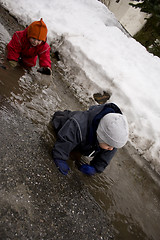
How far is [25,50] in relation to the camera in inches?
136

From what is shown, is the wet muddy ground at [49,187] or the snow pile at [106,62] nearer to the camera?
the wet muddy ground at [49,187]

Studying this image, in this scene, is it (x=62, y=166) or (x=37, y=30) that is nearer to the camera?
(x=62, y=166)

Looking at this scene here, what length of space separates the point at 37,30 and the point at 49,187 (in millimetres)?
2530

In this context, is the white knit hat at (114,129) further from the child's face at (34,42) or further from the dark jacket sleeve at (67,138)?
the child's face at (34,42)

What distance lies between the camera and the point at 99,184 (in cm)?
269

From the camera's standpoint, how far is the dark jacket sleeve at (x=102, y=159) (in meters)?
2.49

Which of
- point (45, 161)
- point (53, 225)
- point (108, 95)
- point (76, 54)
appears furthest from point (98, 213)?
point (76, 54)

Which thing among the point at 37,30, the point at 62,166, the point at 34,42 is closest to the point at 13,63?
the point at 34,42

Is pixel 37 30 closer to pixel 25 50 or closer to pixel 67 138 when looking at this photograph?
pixel 25 50

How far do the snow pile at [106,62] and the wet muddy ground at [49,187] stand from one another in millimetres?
799

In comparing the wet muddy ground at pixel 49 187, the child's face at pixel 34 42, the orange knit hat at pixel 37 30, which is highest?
the orange knit hat at pixel 37 30

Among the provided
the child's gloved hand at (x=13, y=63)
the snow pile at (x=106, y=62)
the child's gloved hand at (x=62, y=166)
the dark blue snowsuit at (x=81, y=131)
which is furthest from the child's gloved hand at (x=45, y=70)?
the child's gloved hand at (x=62, y=166)

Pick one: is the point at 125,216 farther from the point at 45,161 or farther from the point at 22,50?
the point at 22,50

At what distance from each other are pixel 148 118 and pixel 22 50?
2949mm
